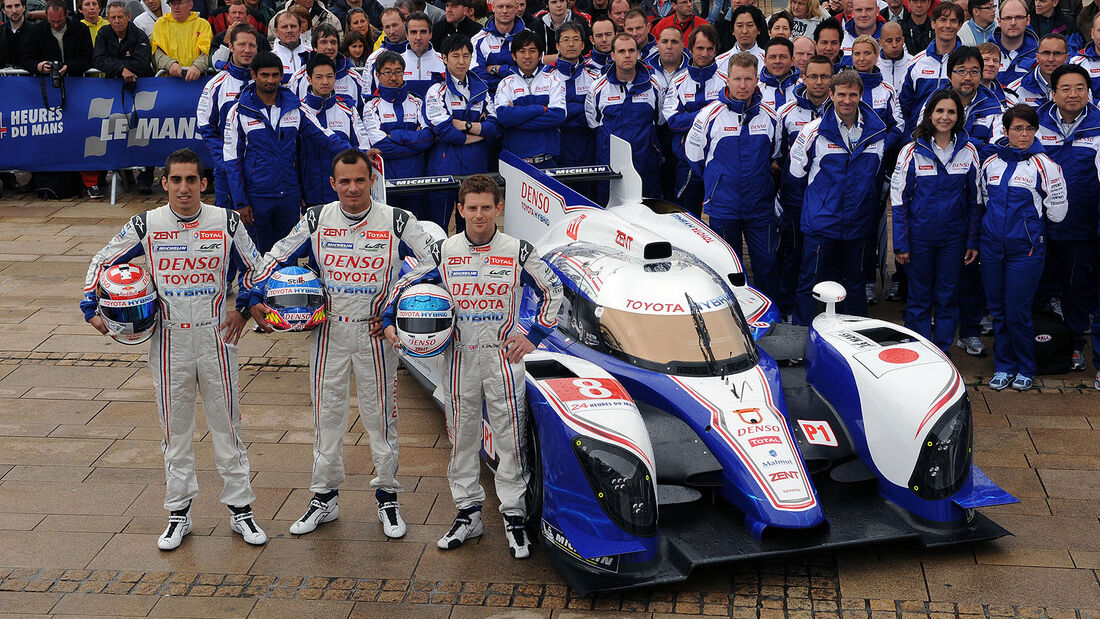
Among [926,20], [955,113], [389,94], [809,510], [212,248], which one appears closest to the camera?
[809,510]

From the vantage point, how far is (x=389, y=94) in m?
10.4

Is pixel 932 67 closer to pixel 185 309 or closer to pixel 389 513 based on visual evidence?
pixel 389 513

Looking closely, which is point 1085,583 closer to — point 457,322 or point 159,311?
point 457,322

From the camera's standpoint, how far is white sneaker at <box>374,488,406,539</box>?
22.1ft

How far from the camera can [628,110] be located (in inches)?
420

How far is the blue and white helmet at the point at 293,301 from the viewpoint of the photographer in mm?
6309

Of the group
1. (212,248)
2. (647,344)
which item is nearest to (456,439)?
(647,344)

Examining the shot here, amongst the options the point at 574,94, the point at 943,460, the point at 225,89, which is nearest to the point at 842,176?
the point at 574,94

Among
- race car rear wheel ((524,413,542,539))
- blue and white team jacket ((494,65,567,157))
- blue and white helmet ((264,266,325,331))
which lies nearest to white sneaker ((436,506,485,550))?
race car rear wheel ((524,413,542,539))

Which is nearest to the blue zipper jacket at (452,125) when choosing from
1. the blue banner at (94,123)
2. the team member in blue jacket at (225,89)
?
the team member in blue jacket at (225,89)

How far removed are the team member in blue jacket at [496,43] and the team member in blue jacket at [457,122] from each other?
2.76ft

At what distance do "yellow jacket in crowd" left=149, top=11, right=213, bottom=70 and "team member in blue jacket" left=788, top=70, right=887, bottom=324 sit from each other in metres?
7.20

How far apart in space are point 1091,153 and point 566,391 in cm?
496

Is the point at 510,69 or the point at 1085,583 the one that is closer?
the point at 1085,583
